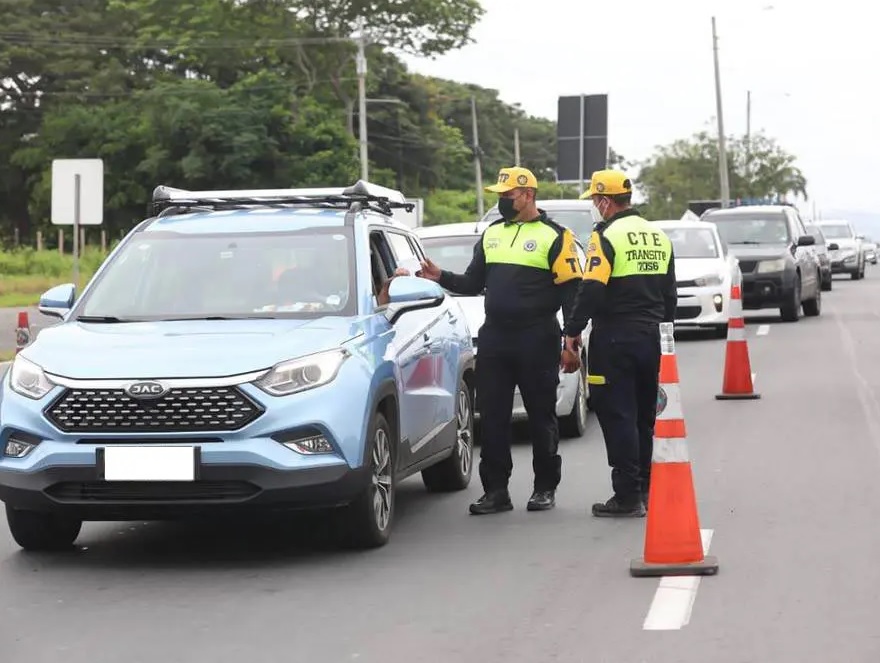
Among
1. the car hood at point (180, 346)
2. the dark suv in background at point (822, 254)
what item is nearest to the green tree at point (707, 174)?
the dark suv in background at point (822, 254)

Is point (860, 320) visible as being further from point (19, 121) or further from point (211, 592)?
point (19, 121)

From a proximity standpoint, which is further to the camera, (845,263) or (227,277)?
(845,263)

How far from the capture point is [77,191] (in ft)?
79.8

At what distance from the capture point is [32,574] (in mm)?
8516

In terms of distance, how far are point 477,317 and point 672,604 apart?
21.2ft

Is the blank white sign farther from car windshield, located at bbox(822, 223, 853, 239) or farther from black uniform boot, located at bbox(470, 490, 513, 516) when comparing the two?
car windshield, located at bbox(822, 223, 853, 239)

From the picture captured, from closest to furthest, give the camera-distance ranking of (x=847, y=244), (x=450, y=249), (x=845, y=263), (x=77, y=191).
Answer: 1. (x=450, y=249)
2. (x=77, y=191)
3. (x=845, y=263)
4. (x=847, y=244)

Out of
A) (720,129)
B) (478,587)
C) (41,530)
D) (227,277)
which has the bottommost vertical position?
(478,587)

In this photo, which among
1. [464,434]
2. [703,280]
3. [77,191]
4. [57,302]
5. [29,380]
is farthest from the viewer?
[703,280]

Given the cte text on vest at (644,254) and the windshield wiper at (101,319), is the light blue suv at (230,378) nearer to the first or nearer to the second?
the windshield wiper at (101,319)

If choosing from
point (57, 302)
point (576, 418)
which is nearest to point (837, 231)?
point (576, 418)

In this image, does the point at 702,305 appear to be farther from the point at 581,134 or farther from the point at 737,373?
the point at 581,134

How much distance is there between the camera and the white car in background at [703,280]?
971 inches

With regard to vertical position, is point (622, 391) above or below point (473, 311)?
below
